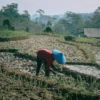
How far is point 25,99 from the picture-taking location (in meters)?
6.72

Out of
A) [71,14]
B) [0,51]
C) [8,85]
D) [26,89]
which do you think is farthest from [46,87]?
[71,14]

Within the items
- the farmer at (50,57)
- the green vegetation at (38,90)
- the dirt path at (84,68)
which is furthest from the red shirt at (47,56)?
the dirt path at (84,68)

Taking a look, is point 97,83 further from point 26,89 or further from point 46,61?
point 26,89

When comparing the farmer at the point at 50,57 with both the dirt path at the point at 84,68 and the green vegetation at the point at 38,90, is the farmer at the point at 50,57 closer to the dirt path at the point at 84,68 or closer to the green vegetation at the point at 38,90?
the green vegetation at the point at 38,90

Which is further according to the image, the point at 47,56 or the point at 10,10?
the point at 10,10

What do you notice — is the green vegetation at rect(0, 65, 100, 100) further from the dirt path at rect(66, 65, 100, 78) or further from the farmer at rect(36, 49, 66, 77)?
the dirt path at rect(66, 65, 100, 78)

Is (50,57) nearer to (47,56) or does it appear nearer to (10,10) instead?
(47,56)

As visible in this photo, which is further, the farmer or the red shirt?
the red shirt

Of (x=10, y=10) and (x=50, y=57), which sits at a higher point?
(x=10, y=10)

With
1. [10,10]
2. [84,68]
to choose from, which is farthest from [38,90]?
[10,10]

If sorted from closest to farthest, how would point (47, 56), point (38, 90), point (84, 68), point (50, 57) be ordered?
point (38, 90)
point (50, 57)
point (47, 56)
point (84, 68)

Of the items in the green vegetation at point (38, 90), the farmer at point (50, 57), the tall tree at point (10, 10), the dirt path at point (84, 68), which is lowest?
the dirt path at point (84, 68)

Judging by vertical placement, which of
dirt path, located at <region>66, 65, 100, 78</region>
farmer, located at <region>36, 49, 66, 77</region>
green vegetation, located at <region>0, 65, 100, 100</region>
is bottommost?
dirt path, located at <region>66, 65, 100, 78</region>

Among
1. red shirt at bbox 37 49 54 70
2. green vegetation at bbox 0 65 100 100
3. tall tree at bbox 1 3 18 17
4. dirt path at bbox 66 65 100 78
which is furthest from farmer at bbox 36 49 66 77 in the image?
tall tree at bbox 1 3 18 17
